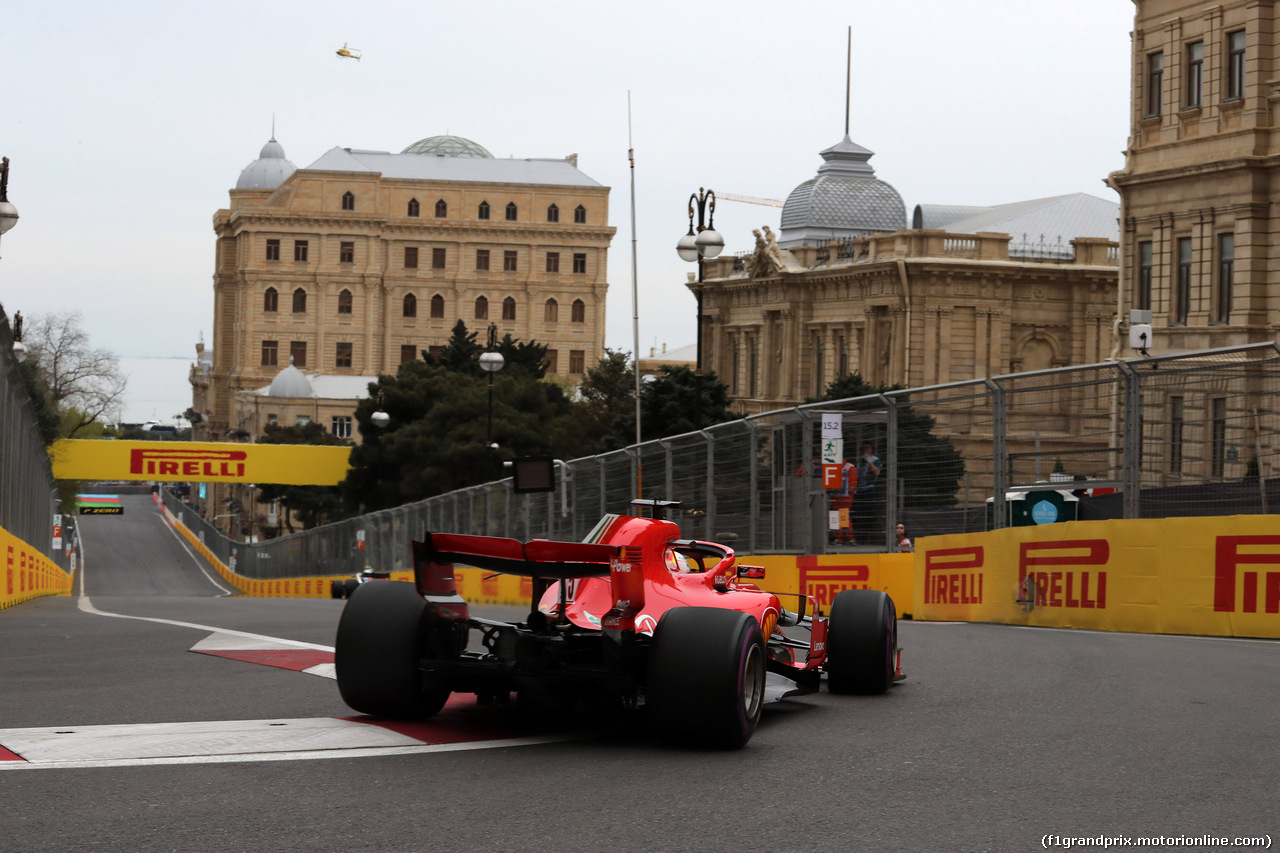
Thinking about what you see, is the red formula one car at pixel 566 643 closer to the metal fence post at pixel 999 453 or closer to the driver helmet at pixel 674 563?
the driver helmet at pixel 674 563

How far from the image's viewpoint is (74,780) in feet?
20.5

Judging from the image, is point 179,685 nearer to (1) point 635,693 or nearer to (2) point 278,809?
(1) point 635,693

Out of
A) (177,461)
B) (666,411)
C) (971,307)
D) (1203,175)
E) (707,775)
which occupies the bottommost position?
(707,775)

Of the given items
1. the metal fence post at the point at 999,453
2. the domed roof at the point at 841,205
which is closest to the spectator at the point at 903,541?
the metal fence post at the point at 999,453

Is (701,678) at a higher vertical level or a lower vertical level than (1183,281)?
lower

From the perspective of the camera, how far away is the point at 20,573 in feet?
90.7

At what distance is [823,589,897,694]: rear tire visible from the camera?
9359 mm

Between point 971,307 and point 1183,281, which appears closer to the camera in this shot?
point 1183,281

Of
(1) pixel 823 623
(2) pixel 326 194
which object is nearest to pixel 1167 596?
(1) pixel 823 623

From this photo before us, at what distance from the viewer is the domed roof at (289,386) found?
5192 inches

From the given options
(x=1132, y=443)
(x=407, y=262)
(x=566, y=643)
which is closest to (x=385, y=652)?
(x=566, y=643)

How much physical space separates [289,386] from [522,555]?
419 ft

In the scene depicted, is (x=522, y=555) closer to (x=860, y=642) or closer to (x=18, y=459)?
(x=860, y=642)

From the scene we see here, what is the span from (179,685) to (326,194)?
143 m
